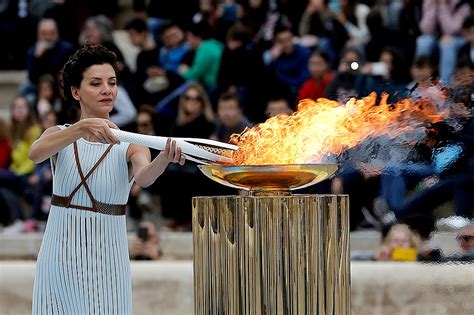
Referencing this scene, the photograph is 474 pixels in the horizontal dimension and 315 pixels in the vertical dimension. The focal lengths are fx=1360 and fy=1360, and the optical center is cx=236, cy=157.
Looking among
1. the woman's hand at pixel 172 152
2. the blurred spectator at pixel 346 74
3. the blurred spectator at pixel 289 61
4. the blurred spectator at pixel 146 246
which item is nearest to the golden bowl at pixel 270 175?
the woman's hand at pixel 172 152

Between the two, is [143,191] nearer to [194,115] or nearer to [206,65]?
[194,115]

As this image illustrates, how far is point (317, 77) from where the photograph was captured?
9.52 m

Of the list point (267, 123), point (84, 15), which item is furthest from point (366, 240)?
point (84, 15)

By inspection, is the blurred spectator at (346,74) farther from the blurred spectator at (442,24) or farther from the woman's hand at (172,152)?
the woman's hand at (172,152)

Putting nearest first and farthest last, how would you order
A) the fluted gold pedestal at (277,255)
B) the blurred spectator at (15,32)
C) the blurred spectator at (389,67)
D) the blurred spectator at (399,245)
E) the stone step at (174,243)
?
the fluted gold pedestal at (277,255) → the stone step at (174,243) → the blurred spectator at (399,245) → the blurred spectator at (389,67) → the blurred spectator at (15,32)

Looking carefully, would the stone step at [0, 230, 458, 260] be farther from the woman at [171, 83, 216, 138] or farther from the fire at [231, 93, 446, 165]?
the fire at [231, 93, 446, 165]

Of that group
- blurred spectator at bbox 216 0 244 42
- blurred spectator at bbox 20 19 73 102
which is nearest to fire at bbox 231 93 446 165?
blurred spectator at bbox 216 0 244 42

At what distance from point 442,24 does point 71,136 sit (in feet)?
19.2

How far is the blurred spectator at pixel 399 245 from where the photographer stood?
7.96m

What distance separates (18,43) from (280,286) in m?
8.34

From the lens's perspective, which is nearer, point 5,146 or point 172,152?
point 172,152

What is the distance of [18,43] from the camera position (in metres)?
12.6

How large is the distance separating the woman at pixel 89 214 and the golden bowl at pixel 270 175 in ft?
1.07

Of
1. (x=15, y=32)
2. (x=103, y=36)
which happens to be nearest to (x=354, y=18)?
(x=103, y=36)
